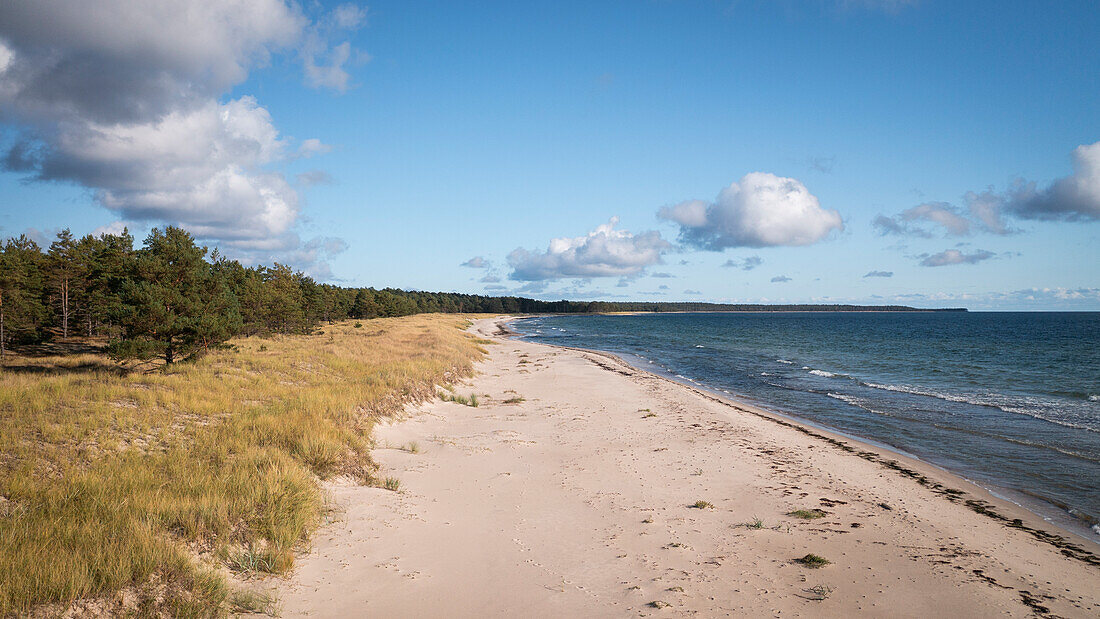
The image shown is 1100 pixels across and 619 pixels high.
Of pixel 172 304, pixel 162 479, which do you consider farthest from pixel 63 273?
pixel 162 479

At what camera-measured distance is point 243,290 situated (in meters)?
39.4

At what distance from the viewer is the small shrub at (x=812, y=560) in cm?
748

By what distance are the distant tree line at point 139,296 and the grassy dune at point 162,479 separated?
2.15 metres

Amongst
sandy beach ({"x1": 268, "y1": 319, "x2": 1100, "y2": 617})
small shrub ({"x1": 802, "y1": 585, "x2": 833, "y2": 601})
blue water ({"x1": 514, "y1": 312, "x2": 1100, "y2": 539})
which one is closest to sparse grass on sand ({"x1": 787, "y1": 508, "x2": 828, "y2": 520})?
sandy beach ({"x1": 268, "y1": 319, "x2": 1100, "y2": 617})

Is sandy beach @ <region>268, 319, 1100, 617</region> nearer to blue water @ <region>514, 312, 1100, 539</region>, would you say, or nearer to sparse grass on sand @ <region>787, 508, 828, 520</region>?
sparse grass on sand @ <region>787, 508, 828, 520</region>

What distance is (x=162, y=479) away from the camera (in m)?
7.66

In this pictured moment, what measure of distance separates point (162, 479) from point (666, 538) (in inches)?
326

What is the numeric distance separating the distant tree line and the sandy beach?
10052 millimetres

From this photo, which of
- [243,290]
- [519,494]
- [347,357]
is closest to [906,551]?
[519,494]

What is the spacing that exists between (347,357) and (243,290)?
2034cm

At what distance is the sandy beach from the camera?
250 inches

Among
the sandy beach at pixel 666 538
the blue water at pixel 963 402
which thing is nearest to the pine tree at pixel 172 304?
the sandy beach at pixel 666 538

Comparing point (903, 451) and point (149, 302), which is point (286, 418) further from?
point (903, 451)

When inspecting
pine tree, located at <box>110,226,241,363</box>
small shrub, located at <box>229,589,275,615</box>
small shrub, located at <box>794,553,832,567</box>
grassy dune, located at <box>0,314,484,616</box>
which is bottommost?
small shrub, located at <box>794,553,832,567</box>
